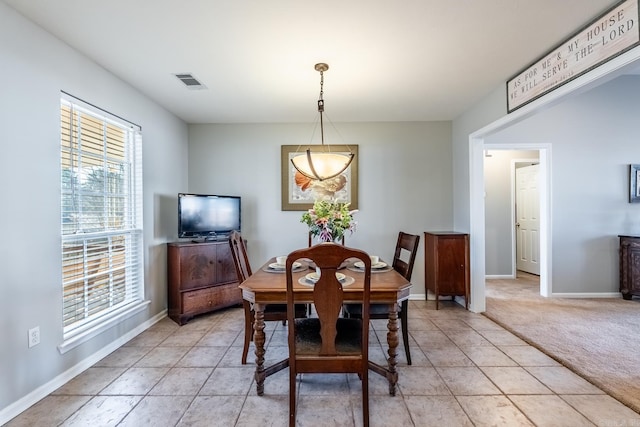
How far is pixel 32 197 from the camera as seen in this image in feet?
6.40

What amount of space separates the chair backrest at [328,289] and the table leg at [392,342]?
327 millimetres

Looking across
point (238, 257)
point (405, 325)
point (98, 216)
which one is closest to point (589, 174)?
point (405, 325)

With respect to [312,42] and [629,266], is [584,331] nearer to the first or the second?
[629,266]

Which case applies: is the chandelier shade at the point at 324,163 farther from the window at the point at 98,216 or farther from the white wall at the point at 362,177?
the window at the point at 98,216

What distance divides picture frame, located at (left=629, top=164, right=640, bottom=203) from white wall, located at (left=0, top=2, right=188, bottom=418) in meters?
6.30

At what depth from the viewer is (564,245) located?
4.19 m

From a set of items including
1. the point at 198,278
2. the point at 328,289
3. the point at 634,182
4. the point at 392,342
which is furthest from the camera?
the point at 634,182

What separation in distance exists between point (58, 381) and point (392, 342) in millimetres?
2312

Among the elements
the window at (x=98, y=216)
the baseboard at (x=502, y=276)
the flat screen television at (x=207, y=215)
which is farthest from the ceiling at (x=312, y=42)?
the baseboard at (x=502, y=276)

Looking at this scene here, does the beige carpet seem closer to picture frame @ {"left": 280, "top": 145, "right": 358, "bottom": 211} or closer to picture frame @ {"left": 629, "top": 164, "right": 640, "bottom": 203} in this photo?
picture frame @ {"left": 629, "top": 164, "right": 640, "bottom": 203}

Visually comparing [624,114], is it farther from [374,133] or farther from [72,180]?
[72,180]

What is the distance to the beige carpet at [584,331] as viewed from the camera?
7.09 ft

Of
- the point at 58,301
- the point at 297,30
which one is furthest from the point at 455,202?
the point at 58,301

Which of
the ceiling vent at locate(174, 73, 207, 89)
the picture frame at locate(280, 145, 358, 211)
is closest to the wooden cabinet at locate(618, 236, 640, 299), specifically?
the picture frame at locate(280, 145, 358, 211)
